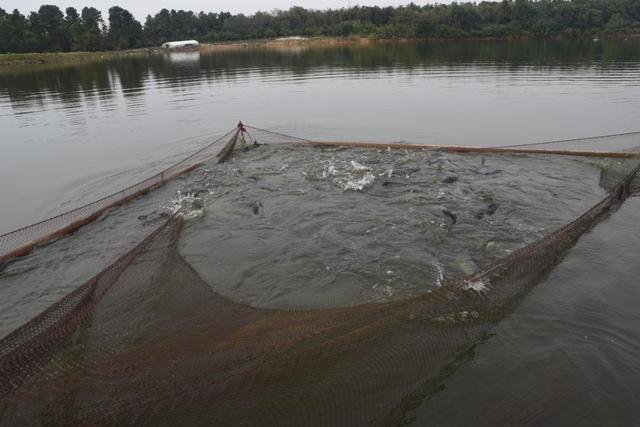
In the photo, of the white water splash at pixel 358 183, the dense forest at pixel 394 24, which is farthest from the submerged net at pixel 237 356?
the dense forest at pixel 394 24

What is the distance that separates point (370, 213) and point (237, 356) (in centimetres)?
536

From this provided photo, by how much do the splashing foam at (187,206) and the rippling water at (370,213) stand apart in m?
0.16

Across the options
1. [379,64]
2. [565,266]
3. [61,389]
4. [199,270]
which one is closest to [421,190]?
[565,266]

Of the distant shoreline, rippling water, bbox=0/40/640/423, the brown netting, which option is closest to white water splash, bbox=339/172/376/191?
rippling water, bbox=0/40/640/423

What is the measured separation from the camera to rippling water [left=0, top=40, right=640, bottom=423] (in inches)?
205

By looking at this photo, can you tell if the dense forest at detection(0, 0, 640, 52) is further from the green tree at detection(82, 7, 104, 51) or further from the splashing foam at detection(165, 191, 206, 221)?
the splashing foam at detection(165, 191, 206, 221)

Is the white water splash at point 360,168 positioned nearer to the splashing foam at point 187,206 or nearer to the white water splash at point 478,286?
the splashing foam at point 187,206

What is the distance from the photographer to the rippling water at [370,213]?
17.1ft

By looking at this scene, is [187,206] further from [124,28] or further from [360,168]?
[124,28]

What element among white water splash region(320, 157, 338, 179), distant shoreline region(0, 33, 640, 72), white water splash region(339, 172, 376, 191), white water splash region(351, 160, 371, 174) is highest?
distant shoreline region(0, 33, 640, 72)

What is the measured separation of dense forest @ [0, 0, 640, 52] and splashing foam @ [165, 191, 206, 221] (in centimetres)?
8984

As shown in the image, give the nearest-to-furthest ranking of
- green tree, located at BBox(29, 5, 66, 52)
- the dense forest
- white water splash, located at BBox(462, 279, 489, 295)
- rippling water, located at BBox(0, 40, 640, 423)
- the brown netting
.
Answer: white water splash, located at BBox(462, 279, 489, 295) → rippling water, located at BBox(0, 40, 640, 423) → the brown netting → the dense forest → green tree, located at BBox(29, 5, 66, 52)

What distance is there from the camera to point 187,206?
950 centimetres

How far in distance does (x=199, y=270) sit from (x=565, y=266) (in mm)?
6072
